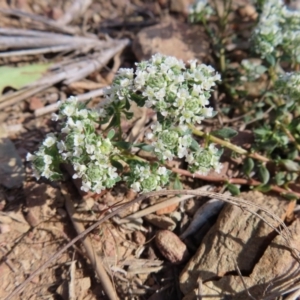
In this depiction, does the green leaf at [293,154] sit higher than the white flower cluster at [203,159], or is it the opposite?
the white flower cluster at [203,159]

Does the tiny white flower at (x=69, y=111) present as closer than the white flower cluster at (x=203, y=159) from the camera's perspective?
Yes

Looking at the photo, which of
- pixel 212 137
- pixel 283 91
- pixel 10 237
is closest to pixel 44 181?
pixel 10 237

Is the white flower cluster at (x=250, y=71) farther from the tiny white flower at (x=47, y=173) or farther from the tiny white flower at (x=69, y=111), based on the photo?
the tiny white flower at (x=47, y=173)

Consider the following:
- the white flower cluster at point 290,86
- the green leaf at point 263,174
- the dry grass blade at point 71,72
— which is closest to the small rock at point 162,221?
the green leaf at point 263,174

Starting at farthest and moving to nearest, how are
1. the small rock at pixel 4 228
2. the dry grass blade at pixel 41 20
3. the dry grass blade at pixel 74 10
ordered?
the dry grass blade at pixel 74 10 < the dry grass blade at pixel 41 20 < the small rock at pixel 4 228

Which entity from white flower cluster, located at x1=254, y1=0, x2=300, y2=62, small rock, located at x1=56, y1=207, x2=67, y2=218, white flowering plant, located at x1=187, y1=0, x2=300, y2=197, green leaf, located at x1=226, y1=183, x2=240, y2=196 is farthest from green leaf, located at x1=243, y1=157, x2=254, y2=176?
small rock, located at x1=56, y1=207, x2=67, y2=218

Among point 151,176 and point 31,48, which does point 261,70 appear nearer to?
point 151,176
